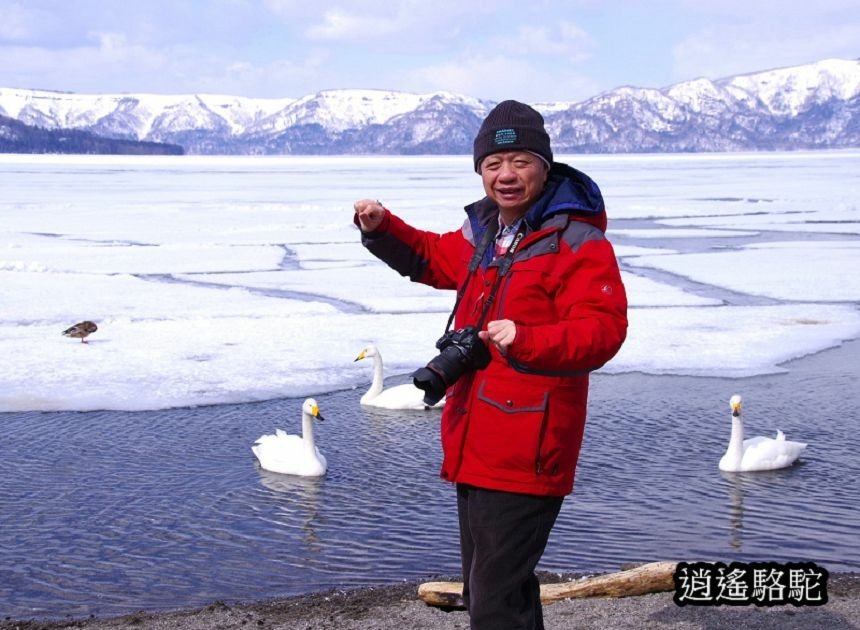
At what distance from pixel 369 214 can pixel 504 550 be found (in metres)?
1.09

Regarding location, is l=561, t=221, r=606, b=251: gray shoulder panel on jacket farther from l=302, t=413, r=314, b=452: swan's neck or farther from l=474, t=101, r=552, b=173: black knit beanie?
l=302, t=413, r=314, b=452: swan's neck

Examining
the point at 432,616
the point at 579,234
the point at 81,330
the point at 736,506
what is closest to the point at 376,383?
the point at 736,506

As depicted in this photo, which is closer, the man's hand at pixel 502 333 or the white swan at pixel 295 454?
the man's hand at pixel 502 333

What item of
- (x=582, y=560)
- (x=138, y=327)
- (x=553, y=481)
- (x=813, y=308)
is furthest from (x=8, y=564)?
(x=813, y=308)

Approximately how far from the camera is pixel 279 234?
84.7ft

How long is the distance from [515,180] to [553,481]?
2.84 feet

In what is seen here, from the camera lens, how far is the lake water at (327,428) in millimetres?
5867

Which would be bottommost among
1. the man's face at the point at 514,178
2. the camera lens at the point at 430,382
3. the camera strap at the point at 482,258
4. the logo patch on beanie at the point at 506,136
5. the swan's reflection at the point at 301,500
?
the swan's reflection at the point at 301,500

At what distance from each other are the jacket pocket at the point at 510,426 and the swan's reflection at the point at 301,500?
3.13m

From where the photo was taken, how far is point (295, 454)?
7383 millimetres

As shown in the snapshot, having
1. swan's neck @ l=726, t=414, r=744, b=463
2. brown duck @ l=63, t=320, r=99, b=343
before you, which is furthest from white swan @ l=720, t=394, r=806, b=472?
brown duck @ l=63, t=320, r=99, b=343

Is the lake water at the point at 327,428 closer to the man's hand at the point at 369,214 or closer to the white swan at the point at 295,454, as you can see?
the white swan at the point at 295,454

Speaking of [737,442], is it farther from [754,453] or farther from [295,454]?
[295,454]

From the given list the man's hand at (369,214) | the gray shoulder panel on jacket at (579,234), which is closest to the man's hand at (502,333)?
the gray shoulder panel on jacket at (579,234)
